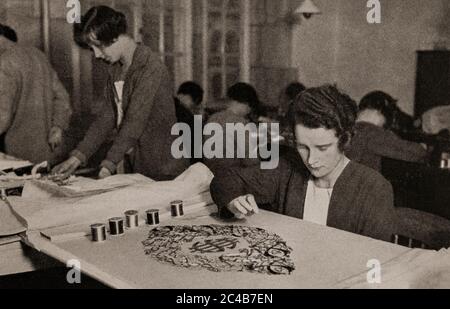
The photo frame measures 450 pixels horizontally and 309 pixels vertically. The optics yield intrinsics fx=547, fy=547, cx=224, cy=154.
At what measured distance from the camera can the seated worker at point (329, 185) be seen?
1.75 metres

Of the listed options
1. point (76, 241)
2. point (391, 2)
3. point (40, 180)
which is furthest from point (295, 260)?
point (391, 2)

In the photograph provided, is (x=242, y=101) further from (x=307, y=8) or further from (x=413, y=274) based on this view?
(x=413, y=274)

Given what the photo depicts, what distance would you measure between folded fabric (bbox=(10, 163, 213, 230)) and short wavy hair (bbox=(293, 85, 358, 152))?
0.53 m

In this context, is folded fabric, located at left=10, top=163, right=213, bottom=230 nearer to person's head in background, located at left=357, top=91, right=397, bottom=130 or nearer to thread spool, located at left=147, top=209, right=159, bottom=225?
thread spool, located at left=147, top=209, right=159, bottom=225

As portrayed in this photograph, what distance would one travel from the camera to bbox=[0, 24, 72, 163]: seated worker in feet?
11.7

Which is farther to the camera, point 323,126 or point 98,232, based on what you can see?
point 323,126

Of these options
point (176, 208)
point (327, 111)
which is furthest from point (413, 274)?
point (176, 208)

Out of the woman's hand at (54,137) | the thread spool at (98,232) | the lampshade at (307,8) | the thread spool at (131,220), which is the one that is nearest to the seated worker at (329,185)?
the thread spool at (131,220)

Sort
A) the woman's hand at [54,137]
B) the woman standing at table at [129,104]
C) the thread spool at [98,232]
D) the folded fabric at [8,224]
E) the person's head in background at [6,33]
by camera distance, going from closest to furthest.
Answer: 1. the thread spool at [98,232]
2. the folded fabric at [8,224]
3. the woman standing at table at [129,104]
4. the woman's hand at [54,137]
5. the person's head in background at [6,33]

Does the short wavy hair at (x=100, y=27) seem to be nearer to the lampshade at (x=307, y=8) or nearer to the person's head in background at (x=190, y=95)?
the person's head in background at (x=190, y=95)

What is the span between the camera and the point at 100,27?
8.25ft

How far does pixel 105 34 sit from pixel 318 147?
4.15ft

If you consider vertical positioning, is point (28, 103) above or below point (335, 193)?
above
